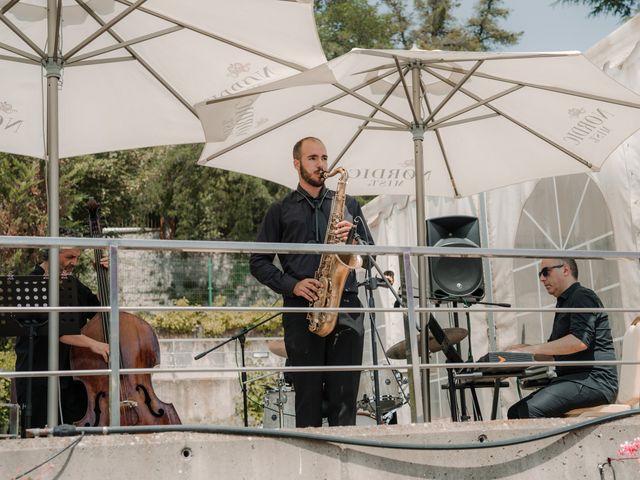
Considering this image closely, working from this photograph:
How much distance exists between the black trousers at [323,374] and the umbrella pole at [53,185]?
123 cm

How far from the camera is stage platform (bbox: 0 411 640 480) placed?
157 inches

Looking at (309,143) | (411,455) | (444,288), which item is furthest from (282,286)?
(444,288)

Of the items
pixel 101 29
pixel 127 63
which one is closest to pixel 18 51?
pixel 101 29

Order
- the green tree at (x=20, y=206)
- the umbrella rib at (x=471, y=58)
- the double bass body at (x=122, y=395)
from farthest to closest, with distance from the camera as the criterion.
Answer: the green tree at (x=20, y=206) < the double bass body at (x=122, y=395) < the umbrella rib at (x=471, y=58)

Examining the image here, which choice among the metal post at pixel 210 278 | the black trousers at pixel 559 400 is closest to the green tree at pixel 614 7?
the metal post at pixel 210 278

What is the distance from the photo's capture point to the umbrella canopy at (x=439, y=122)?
20.8ft

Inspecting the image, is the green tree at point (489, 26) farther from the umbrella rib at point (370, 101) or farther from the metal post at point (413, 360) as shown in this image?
the metal post at point (413, 360)

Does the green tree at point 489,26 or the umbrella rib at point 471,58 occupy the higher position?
the green tree at point 489,26

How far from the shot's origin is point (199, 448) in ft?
13.5

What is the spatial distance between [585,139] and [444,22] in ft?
87.5

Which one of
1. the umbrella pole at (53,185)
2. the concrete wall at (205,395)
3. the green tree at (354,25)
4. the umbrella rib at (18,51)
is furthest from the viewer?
the green tree at (354,25)

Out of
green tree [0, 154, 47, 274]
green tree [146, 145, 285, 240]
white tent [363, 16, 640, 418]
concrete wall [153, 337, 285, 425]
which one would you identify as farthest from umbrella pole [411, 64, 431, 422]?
green tree [146, 145, 285, 240]

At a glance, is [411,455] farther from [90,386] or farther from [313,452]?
[90,386]

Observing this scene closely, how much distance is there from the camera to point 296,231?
5.50 m
